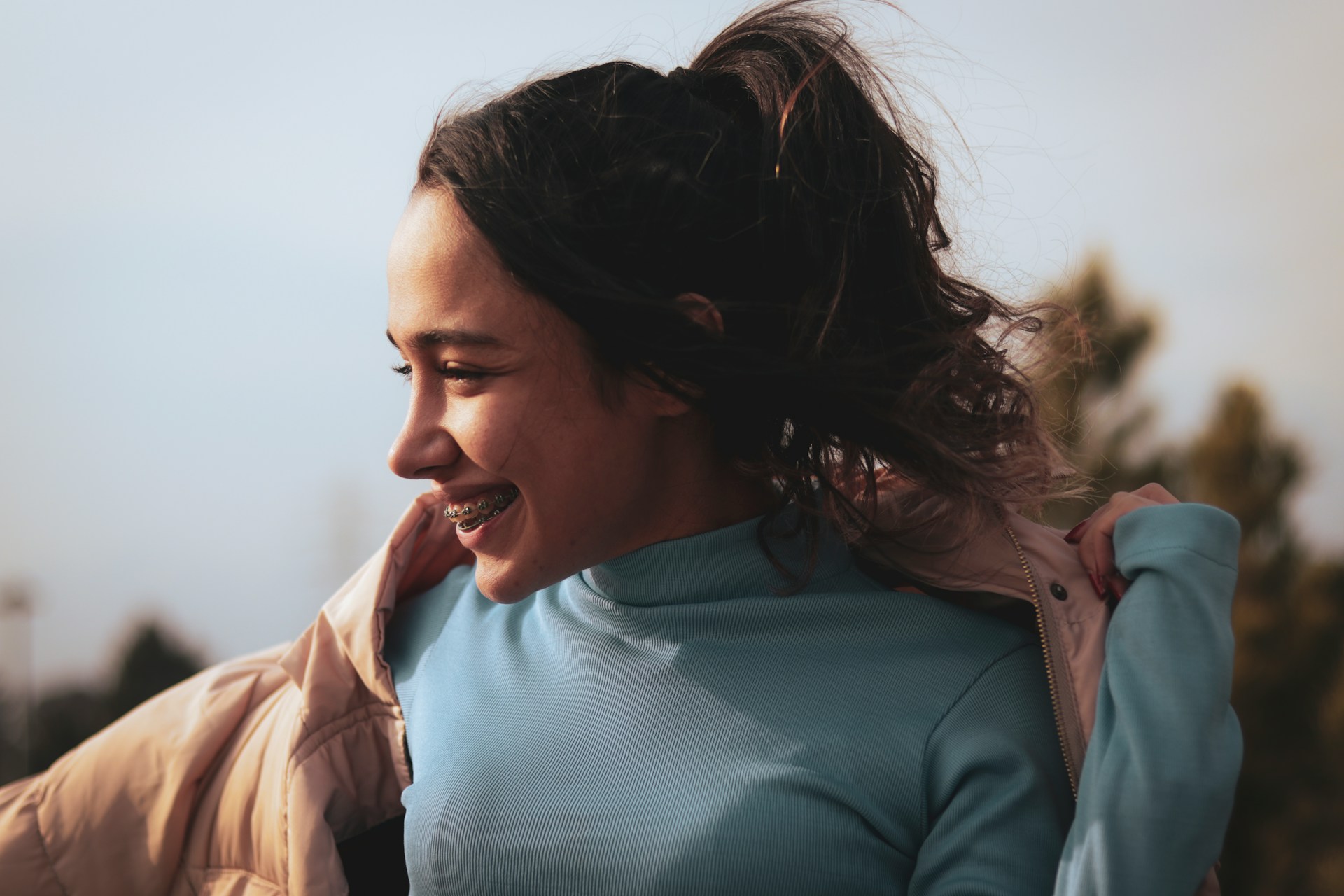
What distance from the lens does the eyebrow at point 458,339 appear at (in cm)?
129

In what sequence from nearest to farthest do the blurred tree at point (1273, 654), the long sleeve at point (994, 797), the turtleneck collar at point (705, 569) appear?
the long sleeve at point (994, 797) < the turtleneck collar at point (705, 569) < the blurred tree at point (1273, 654)

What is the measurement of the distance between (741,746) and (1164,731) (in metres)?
0.44

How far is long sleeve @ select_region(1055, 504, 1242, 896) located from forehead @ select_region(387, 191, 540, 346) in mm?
711

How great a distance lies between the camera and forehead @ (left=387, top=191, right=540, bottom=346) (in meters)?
1.29

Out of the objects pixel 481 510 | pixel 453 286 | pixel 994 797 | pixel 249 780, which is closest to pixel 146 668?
pixel 249 780

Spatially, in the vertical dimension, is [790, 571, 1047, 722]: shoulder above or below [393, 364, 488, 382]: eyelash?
below

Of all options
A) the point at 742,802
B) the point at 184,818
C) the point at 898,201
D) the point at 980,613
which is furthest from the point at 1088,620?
the point at 184,818

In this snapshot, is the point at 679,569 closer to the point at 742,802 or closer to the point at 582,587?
the point at 582,587

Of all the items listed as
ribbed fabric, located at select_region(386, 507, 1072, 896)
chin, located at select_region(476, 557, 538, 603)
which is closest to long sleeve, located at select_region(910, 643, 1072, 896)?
ribbed fabric, located at select_region(386, 507, 1072, 896)

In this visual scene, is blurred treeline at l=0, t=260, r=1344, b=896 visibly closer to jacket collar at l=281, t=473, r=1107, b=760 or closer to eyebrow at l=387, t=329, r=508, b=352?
jacket collar at l=281, t=473, r=1107, b=760

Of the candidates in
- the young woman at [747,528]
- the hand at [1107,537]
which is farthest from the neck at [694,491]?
the hand at [1107,537]

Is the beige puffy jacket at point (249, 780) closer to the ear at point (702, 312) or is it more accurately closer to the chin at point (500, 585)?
the chin at point (500, 585)

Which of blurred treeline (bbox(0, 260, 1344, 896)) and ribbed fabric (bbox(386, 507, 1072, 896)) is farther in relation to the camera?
blurred treeline (bbox(0, 260, 1344, 896))

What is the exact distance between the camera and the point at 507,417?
1.29m
